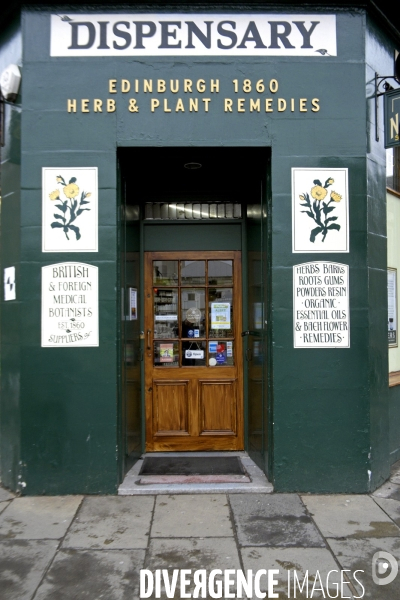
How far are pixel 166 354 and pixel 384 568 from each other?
3.47 m

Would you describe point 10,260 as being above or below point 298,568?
above

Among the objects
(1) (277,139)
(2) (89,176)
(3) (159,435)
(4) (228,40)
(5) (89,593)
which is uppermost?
(4) (228,40)

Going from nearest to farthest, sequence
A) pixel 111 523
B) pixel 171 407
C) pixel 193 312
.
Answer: pixel 111 523, pixel 171 407, pixel 193 312

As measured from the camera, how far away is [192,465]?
19.7 ft

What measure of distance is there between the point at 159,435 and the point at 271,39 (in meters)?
4.59

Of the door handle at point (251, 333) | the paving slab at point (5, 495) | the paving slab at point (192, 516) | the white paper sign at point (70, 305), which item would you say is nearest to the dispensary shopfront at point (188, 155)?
the white paper sign at point (70, 305)

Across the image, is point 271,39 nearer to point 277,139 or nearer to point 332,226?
point 277,139

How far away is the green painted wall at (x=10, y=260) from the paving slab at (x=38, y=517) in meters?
0.36

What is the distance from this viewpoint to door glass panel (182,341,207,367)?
21.6 ft

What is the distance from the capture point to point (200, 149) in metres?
5.43

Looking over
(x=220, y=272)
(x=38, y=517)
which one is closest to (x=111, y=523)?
(x=38, y=517)

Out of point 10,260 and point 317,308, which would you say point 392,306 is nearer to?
point 317,308

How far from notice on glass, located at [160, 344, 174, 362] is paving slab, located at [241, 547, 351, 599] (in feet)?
9.24

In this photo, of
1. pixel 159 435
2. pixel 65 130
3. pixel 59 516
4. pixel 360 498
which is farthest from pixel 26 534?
pixel 65 130
